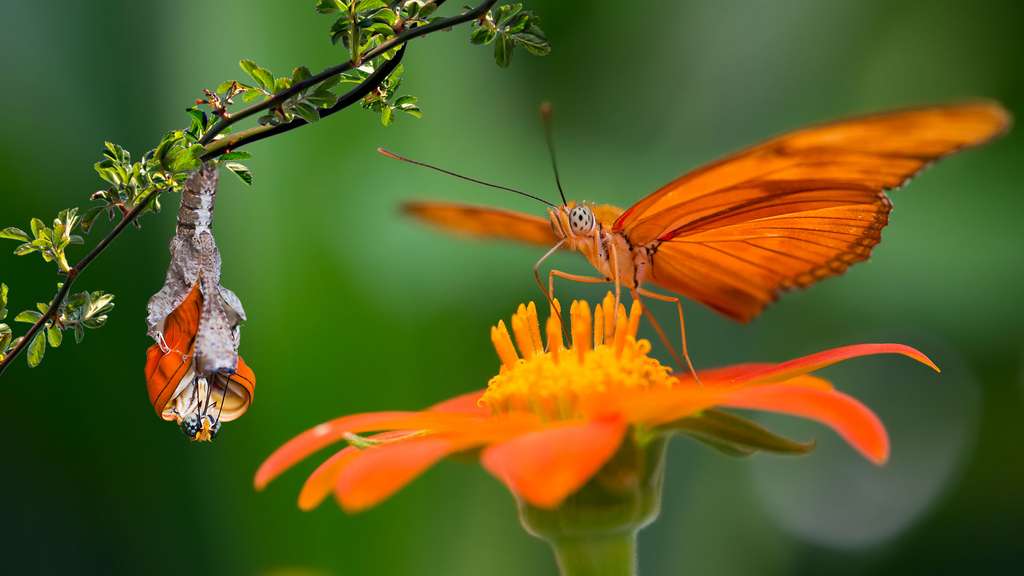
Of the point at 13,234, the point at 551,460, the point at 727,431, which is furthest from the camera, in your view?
the point at 727,431

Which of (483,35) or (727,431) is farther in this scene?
(727,431)

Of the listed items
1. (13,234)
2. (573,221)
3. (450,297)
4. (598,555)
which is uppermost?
(450,297)

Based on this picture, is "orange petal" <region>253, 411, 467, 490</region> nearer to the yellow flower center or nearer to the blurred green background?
the yellow flower center

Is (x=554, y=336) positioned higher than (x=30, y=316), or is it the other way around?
(x=554, y=336)

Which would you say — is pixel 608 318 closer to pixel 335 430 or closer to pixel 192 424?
pixel 335 430

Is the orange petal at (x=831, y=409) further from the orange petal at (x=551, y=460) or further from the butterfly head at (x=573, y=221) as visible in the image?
the butterfly head at (x=573, y=221)

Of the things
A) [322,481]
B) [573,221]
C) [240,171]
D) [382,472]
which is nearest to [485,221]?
[573,221]

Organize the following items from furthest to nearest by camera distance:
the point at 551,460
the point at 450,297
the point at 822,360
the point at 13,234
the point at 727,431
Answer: the point at 450,297 < the point at 822,360 < the point at 727,431 < the point at 551,460 < the point at 13,234

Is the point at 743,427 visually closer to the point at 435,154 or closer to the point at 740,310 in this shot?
the point at 740,310
